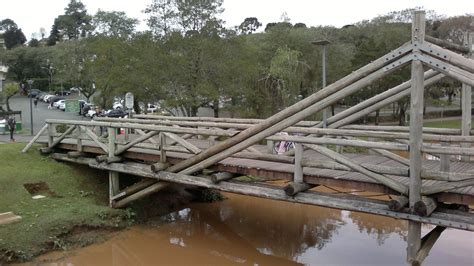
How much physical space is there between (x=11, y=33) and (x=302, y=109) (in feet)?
358

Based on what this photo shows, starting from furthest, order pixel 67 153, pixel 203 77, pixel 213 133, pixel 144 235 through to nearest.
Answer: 1. pixel 203 77
2. pixel 67 153
3. pixel 144 235
4. pixel 213 133

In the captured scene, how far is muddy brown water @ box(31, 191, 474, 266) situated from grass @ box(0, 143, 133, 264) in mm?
496

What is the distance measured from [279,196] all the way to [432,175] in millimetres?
2758

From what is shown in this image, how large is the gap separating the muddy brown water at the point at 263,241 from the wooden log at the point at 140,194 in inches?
27.7

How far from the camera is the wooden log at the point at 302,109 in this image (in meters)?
6.70

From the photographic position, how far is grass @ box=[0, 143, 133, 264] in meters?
9.85

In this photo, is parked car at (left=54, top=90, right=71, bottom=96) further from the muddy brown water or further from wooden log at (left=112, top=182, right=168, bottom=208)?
wooden log at (left=112, top=182, right=168, bottom=208)

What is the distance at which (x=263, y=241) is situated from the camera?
11.5 metres

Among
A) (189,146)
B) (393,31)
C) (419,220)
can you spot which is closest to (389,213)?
(419,220)

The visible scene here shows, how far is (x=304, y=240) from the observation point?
11.6 m

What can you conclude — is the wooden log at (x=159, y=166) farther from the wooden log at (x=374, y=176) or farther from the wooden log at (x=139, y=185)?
the wooden log at (x=374, y=176)

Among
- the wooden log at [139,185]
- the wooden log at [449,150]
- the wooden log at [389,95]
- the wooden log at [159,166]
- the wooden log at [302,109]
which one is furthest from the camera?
the wooden log at [139,185]

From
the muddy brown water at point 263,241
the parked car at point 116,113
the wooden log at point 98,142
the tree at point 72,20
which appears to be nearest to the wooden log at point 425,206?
the muddy brown water at point 263,241

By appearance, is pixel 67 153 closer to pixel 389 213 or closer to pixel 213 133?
pixel 213 133
